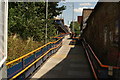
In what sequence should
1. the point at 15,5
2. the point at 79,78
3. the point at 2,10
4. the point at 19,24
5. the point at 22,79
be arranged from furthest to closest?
the point at 15,5
the point at 19,24
the point at 79,78
the point at 22,79
the point at 2,10

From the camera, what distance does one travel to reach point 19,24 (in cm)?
1140

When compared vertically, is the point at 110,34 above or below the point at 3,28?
below

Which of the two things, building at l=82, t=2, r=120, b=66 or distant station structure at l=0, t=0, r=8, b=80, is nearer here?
distant station structure at l=0, t=0, r=8, b=80

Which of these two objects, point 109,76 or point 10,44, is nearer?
point 109,76

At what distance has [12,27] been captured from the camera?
11.5 m

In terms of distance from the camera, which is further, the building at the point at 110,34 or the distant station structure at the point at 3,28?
the building at the point at 110,34

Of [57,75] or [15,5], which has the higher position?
[15,5]

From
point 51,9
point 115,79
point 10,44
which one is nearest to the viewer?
point 115,79

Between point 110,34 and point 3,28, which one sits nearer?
point 3,28

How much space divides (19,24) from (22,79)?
22.3 ft

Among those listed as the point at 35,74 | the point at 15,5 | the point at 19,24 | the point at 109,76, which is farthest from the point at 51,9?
the point at 109,76

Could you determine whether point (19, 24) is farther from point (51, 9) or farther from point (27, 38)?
point (51, 9)

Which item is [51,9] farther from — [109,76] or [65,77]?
[109,76]

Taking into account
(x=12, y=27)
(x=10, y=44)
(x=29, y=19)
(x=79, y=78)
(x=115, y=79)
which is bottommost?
(x=79, y=78)
